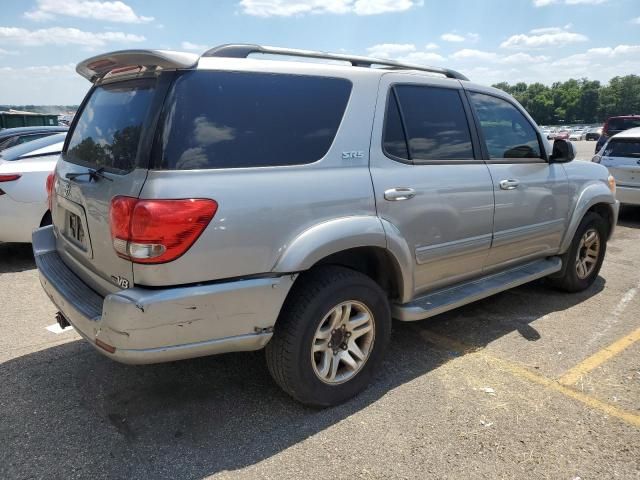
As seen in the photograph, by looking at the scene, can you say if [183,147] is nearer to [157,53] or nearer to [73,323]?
[157,53]

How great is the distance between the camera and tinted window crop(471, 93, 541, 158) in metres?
3.77

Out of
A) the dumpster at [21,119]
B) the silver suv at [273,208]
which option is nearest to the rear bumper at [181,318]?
the silver suv at [273,208]

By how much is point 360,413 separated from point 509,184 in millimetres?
2013

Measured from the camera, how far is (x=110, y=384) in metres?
3.17

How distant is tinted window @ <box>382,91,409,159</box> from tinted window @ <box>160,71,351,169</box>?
35cm

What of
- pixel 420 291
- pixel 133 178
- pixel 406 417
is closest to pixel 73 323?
pixel 133 178

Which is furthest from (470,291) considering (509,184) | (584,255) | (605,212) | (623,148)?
(623,148)

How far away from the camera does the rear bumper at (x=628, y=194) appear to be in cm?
845

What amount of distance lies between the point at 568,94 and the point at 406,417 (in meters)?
137

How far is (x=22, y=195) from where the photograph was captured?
5.60 metres

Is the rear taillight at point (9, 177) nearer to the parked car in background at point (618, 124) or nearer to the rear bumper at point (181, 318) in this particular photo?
the rear bumper at point (181, 318)

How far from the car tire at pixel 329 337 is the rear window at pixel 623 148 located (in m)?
7.70

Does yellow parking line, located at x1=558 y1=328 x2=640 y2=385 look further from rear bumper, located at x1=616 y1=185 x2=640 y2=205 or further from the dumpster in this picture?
the dumpster

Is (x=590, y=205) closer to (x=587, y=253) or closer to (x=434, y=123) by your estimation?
(x=587, y=253)
